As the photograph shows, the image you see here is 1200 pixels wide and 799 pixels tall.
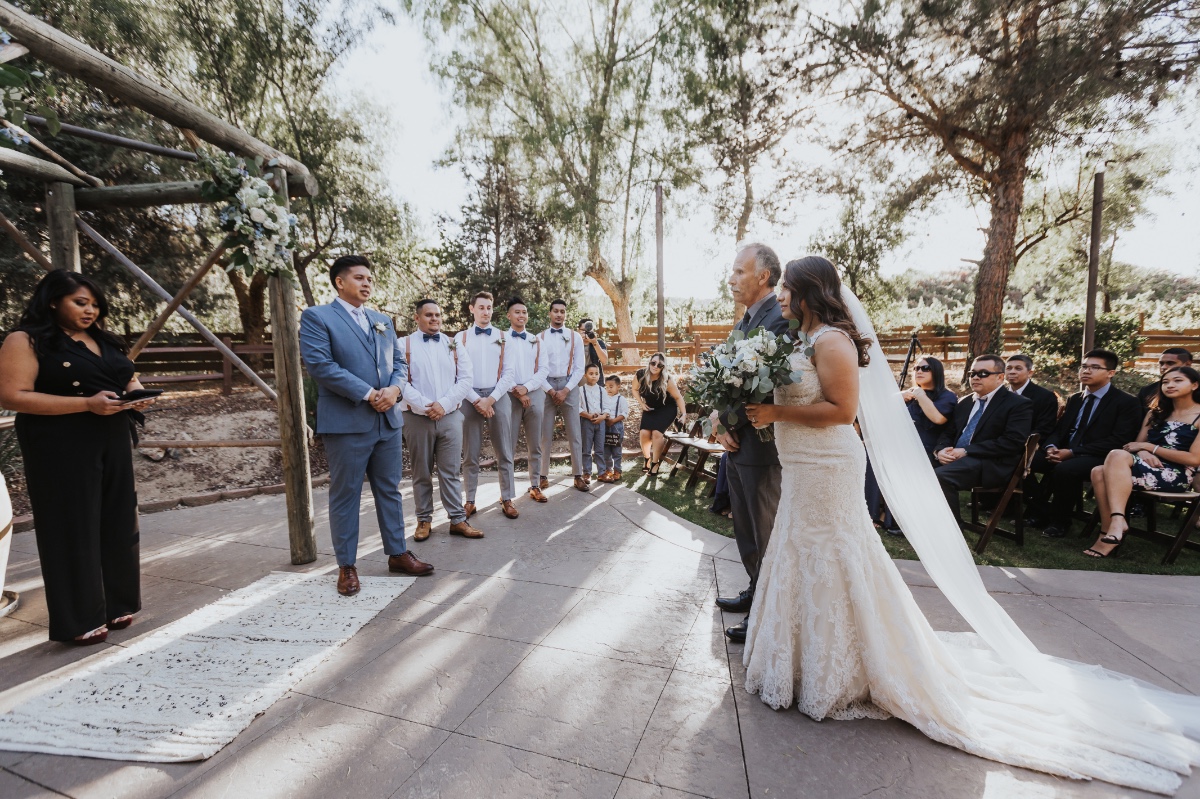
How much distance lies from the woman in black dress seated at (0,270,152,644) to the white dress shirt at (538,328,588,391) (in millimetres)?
4244

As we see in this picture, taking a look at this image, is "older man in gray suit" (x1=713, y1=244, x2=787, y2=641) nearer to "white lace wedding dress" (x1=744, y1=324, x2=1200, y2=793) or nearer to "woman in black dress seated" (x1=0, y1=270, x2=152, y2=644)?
"white lace wedding dress" (x1=744, y1=324, x2=1200, y2=793)

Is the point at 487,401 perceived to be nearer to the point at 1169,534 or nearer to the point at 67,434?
the point at 67,434

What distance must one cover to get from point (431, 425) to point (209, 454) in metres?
5.91

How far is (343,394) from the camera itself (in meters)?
3.84

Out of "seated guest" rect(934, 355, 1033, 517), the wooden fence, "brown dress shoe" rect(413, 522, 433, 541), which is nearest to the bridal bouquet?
"brown dress shoe" rect(413, 522, 433, 541)

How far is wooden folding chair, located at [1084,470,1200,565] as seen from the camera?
4.36 m

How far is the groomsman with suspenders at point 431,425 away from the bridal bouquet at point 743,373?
2886 mm

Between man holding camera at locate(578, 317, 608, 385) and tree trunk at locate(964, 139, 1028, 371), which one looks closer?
man holding camera at locate(578, 317, 608, 385)

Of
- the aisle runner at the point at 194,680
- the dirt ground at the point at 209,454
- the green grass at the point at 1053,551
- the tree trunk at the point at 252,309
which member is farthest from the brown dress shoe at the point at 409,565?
the tree trunk at the point at 252,309

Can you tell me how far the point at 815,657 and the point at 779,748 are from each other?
414mm

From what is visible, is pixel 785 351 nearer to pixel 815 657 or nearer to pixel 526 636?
pixel 815 657

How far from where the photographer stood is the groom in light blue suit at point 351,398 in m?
3.78

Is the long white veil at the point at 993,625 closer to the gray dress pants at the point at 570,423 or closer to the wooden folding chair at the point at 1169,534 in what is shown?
the wooden folding chair at the point at 1169,534

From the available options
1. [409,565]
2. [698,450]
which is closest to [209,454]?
[409,565]
